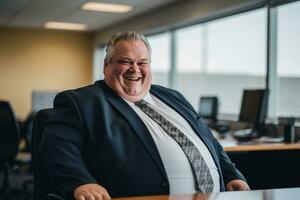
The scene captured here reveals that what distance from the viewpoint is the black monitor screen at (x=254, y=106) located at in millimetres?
4262

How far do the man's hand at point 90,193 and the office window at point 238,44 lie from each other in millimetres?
3889

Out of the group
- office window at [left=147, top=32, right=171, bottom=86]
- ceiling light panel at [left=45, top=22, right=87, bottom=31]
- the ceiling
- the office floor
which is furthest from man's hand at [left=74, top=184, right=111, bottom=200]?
ceiling light panel at [left=45, top=22, right=87, bottom=31]

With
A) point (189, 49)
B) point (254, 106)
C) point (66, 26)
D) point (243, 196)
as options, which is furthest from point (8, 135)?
point (66, 26)

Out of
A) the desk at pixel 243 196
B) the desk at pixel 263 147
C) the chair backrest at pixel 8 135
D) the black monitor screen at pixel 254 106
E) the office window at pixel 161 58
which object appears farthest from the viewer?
the office window at pixel 161 58

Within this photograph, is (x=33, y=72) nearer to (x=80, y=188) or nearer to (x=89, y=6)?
(x=89, y=6)

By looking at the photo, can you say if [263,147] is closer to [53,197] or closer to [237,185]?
[237,185]

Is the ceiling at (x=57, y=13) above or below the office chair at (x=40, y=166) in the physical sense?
above

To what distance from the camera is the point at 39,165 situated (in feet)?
5.83

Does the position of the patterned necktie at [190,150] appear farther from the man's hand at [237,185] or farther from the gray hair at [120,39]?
the gray hair at [120,39]

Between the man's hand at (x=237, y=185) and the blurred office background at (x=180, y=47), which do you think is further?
the blurred office background at (x=180, y=47)

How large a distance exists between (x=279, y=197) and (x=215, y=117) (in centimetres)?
404

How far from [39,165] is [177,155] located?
0.52m

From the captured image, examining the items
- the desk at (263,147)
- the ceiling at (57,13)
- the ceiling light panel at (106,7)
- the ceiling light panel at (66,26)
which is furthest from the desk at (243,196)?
the ceiling light panel at (66,26)

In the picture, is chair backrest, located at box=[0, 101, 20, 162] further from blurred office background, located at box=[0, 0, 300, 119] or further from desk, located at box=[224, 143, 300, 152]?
blurred office background, located at box=[0, 0, 300, 119]
